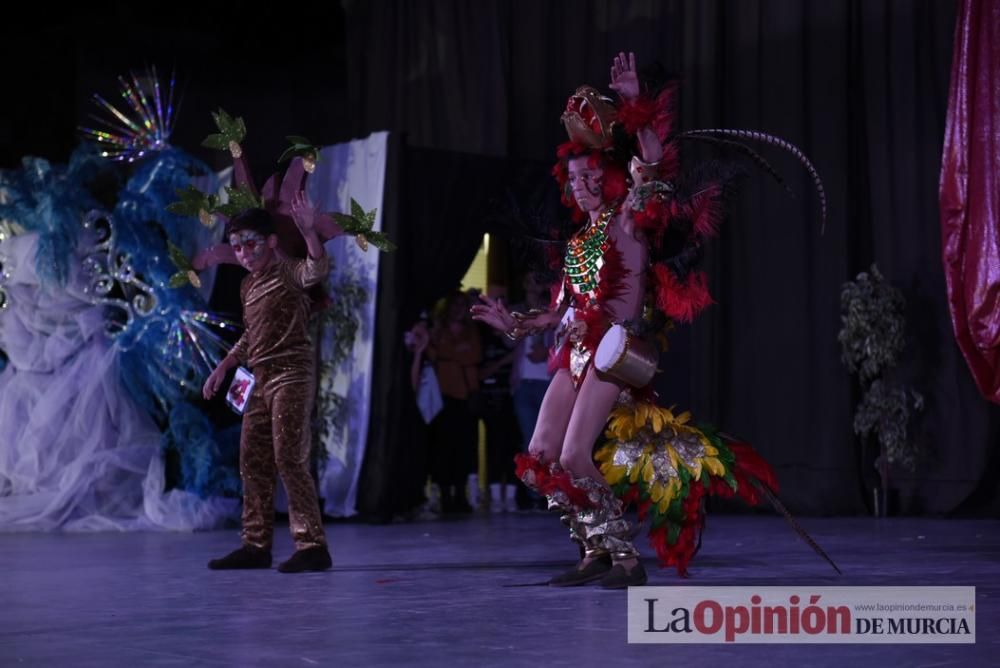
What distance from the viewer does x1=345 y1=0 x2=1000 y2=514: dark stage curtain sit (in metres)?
9.52

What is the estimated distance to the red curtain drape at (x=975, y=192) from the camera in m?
Result: 9.02

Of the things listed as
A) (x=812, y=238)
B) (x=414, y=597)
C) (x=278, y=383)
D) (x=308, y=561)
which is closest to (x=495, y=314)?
(x=414, y=597)

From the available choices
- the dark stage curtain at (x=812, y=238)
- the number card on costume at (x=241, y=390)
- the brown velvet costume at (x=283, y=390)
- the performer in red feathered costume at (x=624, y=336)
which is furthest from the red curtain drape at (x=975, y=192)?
the number card on costume at (x=241, y=390)

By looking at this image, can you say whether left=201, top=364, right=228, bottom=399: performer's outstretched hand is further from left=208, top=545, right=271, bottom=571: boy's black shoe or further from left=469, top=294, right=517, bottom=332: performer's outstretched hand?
left=469, top=294, right=517, bottom=332: performer's outstretched hand

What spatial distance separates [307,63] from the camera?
569 inches

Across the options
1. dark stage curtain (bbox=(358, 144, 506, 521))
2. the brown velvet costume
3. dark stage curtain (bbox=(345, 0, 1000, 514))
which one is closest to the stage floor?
the brown velvet costume

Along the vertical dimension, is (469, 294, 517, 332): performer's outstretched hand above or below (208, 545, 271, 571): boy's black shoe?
above

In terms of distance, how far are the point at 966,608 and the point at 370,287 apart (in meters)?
6.05

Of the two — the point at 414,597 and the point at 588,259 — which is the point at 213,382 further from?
the point at 588,259

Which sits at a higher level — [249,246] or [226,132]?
[226,132]

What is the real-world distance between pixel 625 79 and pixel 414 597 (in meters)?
1.92

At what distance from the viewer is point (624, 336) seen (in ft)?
16.6

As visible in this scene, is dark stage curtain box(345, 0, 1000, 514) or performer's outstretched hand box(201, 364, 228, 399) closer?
performer's outstretched hand box(201, 364, 228, 399)

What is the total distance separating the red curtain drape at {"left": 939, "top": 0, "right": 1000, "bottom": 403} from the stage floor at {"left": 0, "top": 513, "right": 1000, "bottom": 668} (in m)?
1.28
